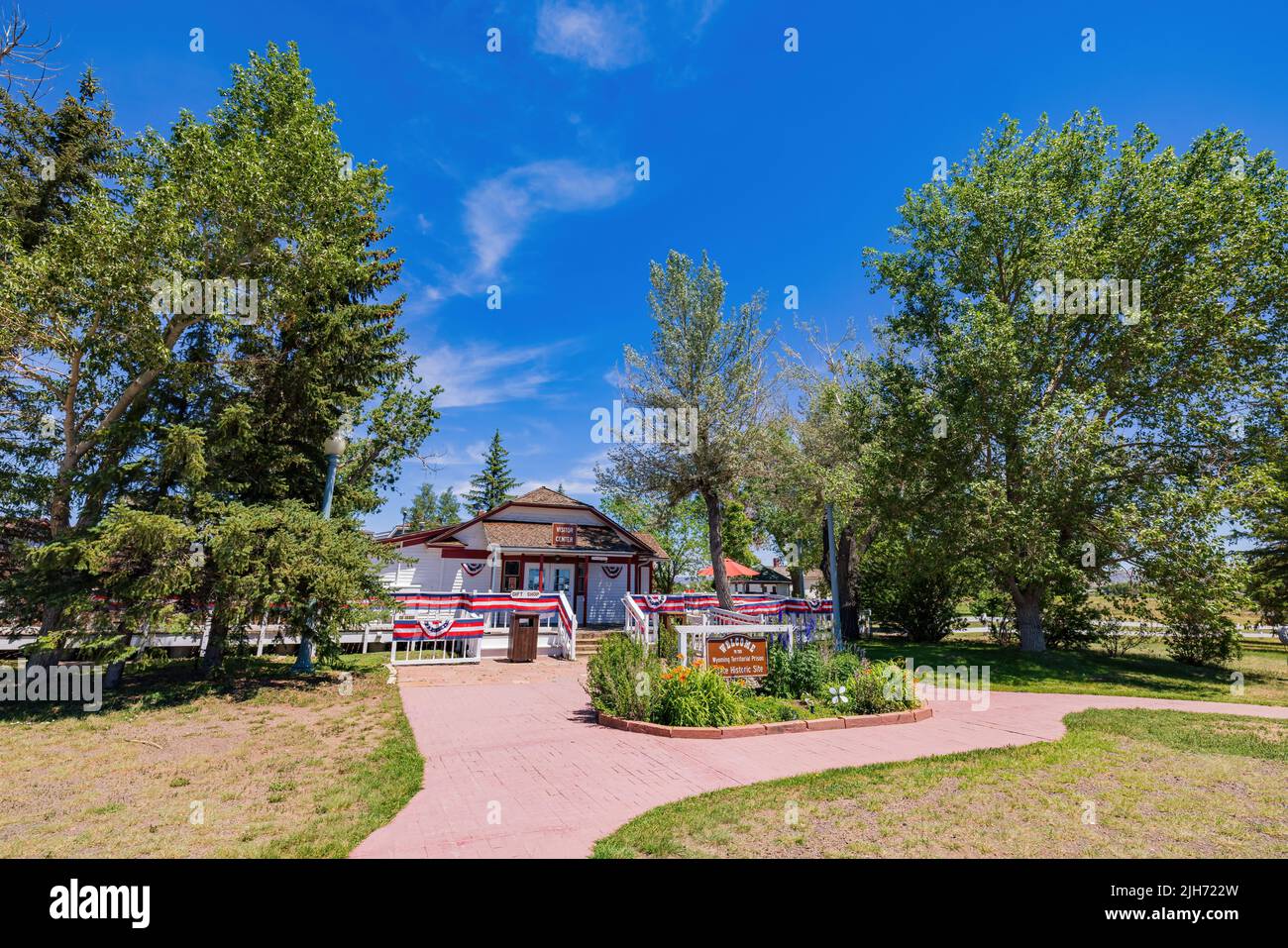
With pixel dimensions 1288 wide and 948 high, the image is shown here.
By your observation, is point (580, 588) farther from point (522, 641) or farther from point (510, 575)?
point (522, 641)

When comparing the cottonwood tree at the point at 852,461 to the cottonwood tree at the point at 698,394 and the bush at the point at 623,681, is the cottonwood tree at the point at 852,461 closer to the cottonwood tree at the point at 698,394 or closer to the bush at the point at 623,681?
the cottonwood tree at the point at 698,394

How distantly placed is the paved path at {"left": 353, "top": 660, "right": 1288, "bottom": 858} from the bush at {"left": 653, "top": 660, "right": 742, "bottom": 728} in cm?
42

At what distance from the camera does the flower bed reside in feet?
27.6

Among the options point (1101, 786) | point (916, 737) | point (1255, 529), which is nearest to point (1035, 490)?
point (1255, 529)

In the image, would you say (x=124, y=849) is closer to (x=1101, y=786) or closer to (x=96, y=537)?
(x=96, y=537)

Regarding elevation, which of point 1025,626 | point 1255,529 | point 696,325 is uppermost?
point 696,325

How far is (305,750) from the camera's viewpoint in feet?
24.9

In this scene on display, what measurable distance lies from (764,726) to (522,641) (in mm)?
10024

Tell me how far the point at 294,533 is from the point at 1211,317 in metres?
24.7

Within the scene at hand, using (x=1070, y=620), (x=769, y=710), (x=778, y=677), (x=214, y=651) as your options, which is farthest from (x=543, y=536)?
(x=1070, y=620)

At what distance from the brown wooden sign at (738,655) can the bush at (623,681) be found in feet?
3.63

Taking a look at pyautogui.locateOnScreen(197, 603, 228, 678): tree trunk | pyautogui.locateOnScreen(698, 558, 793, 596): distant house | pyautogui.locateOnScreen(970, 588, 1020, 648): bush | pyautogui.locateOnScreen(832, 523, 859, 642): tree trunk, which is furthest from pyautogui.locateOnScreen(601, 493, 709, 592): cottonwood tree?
pyautogui.locateOnScreen(197, 603, 228, 678): tree trunk

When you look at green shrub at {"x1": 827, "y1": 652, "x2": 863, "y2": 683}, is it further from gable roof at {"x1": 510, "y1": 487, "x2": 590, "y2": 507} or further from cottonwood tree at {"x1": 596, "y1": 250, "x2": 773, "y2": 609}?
gable roof at {"x1": 510, "y1": 487, "x2": 590, "y2": 507}

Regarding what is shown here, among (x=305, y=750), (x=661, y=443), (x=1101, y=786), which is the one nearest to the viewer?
(x=1101, y=786)
